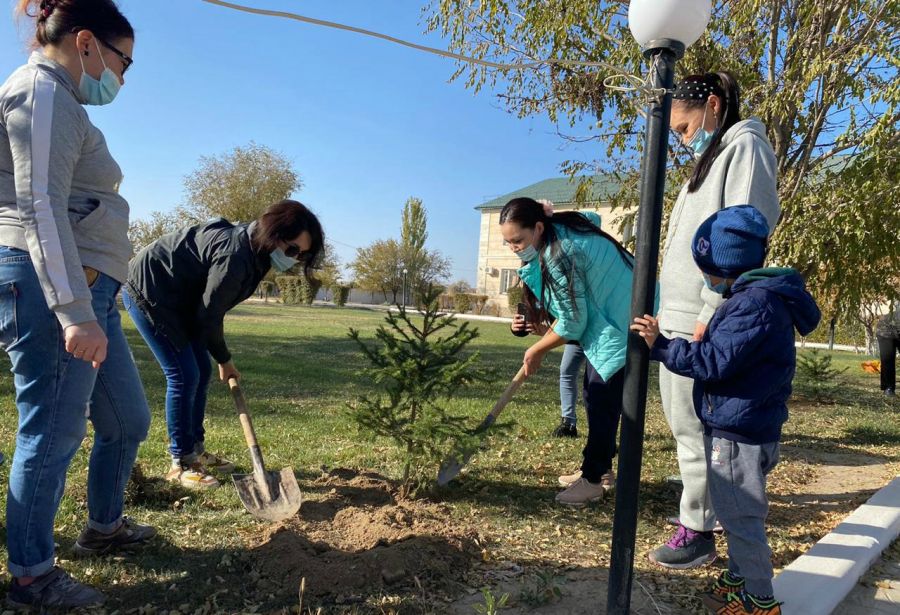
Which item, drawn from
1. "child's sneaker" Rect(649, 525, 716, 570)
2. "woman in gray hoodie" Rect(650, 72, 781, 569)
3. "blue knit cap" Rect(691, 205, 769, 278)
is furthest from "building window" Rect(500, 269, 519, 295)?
"blue knit cap" Rect(691, 205, 769, 278)

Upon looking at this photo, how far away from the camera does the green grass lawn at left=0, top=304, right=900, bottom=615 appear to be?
249cm

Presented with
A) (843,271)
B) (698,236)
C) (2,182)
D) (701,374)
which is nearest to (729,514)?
(701,374)

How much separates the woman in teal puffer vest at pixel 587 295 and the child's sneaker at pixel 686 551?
78cm

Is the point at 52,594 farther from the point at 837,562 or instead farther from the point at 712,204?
the point at 837,562

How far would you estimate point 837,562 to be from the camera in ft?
8.83

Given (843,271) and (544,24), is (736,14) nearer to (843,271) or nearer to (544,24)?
(544,24)

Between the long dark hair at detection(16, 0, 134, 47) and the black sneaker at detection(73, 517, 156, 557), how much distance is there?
192 cm

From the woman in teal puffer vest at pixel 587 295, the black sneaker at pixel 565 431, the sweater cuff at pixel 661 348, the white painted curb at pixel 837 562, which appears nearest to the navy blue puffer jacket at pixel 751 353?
the sweater cuff at pixel 661 348

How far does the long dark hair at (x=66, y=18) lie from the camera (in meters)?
2.07

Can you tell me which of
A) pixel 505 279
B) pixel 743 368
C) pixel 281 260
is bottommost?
pixel 743 368

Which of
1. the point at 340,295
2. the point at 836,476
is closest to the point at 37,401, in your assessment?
the point at 836,476

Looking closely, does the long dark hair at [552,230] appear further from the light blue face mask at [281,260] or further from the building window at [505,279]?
the building window at [505,279]

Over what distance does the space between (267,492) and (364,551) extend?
77cm

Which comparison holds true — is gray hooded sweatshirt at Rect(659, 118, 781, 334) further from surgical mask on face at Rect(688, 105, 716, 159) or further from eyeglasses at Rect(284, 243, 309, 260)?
eyeglasses at Rect(284, 243, 309, 260)
